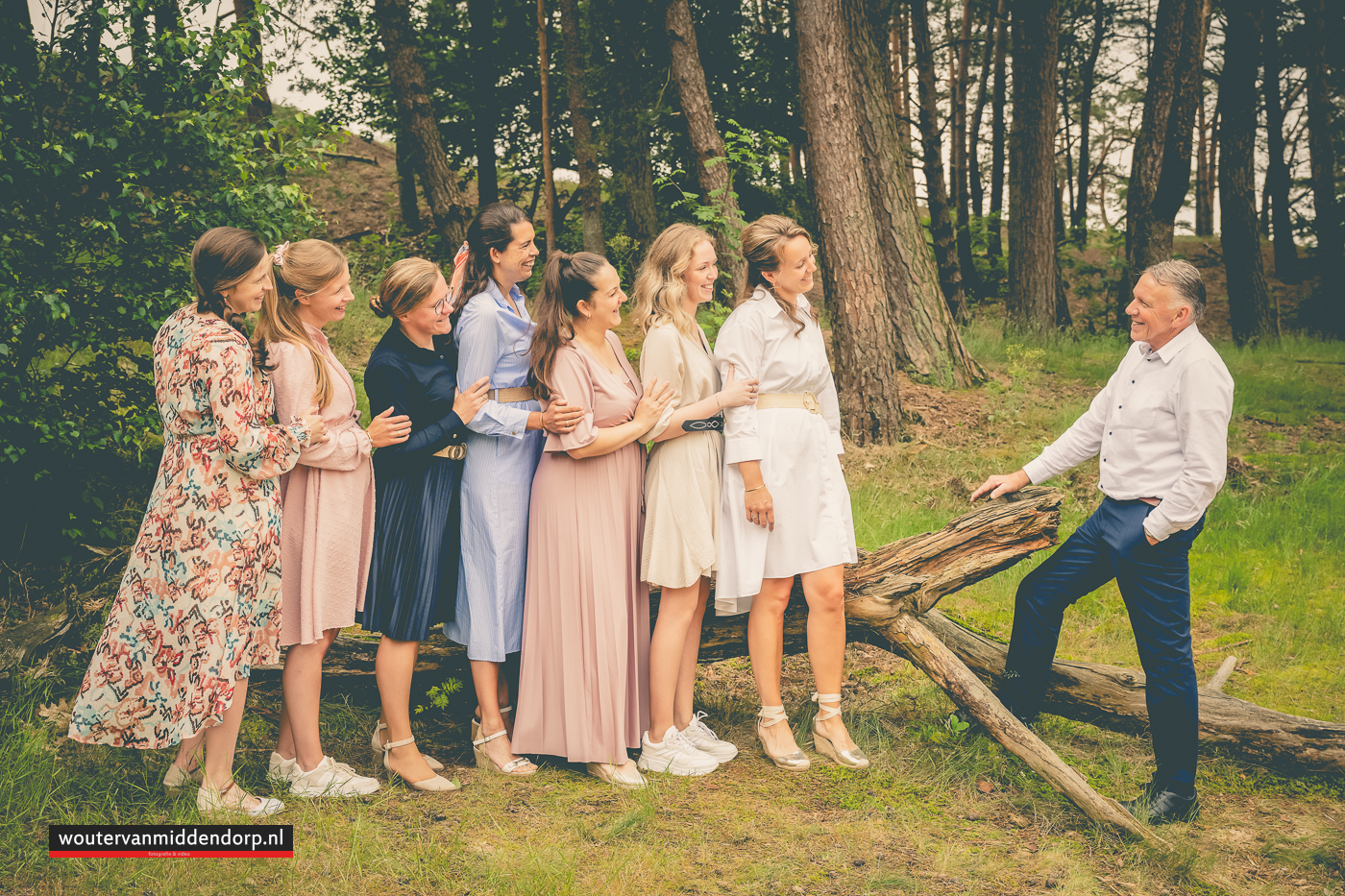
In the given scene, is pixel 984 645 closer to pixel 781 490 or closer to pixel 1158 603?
pixel 1158 603

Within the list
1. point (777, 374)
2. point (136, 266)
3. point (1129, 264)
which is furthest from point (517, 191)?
point (777, 374)

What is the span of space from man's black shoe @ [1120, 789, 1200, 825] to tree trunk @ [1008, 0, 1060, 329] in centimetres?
976

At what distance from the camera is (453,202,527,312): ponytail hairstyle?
13.2 ft

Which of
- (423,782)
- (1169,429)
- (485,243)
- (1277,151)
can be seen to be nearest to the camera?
(1169,429)

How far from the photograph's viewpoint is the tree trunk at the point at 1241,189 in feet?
42.5

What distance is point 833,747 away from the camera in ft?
13.7

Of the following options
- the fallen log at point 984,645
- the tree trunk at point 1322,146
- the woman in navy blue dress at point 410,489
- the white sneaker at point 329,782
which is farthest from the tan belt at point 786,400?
the tree trunk at point 1322,146

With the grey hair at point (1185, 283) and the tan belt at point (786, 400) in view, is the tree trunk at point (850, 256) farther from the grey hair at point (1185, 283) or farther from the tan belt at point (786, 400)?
the grey hair at point (1185, 283)

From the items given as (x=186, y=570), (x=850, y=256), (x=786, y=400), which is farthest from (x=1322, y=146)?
(x=186, y=570)

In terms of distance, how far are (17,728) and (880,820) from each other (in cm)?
371

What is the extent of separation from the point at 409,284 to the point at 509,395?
621 mm

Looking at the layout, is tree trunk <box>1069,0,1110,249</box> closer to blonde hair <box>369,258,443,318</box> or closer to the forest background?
the forest background

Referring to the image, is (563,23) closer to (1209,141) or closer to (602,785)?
(602,785)

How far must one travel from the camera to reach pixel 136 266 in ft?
16.5
